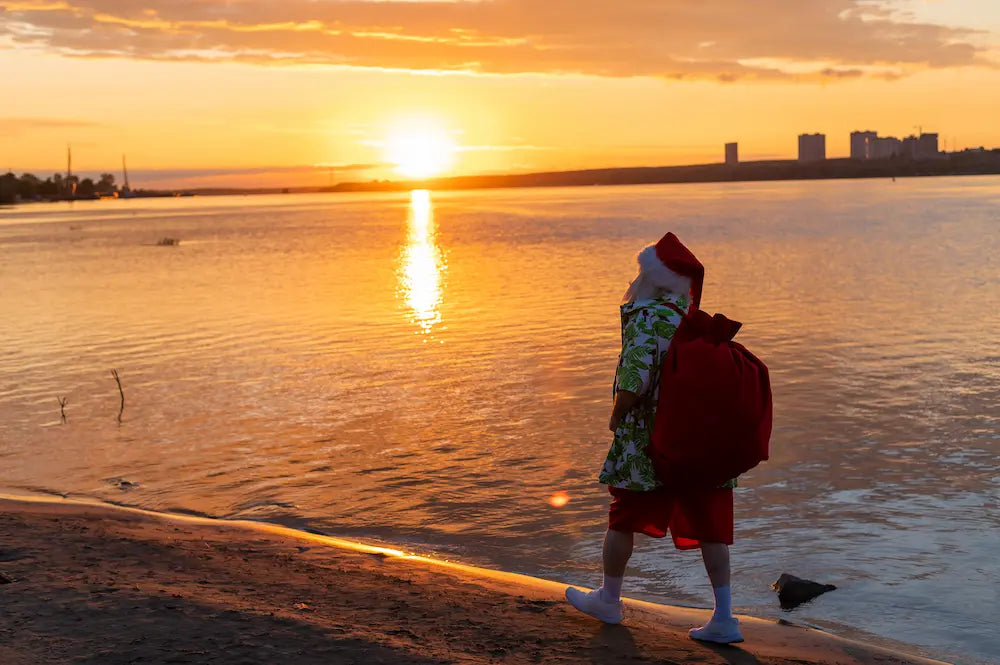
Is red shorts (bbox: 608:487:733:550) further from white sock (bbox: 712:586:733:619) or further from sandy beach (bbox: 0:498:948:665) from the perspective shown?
sandy beach (bbox: 0:498:948:665)

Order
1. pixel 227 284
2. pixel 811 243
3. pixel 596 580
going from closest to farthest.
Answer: pixel 596 580 < pixel 227 284 < pixel 811 243

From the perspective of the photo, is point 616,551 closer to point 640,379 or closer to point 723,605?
point 723,605

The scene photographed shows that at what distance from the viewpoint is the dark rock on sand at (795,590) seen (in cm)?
592

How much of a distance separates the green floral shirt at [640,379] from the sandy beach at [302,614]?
2.72 feet

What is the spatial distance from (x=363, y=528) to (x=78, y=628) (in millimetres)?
3188

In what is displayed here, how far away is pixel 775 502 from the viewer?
796 centimetres

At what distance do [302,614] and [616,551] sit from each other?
5.36 feet

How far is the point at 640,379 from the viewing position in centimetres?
461

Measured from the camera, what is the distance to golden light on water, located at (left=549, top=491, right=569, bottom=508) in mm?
8141

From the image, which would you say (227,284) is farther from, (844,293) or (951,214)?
(951,214)

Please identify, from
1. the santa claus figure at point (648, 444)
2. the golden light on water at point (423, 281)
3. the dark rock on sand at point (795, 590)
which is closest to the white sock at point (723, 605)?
the santa claus figure at point (648, 444)

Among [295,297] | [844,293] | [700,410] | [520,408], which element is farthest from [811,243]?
[700,410]

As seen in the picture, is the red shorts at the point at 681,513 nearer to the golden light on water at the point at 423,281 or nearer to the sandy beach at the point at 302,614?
the sandy beach at the point at 302,614

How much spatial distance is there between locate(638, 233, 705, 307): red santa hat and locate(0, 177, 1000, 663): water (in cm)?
230
